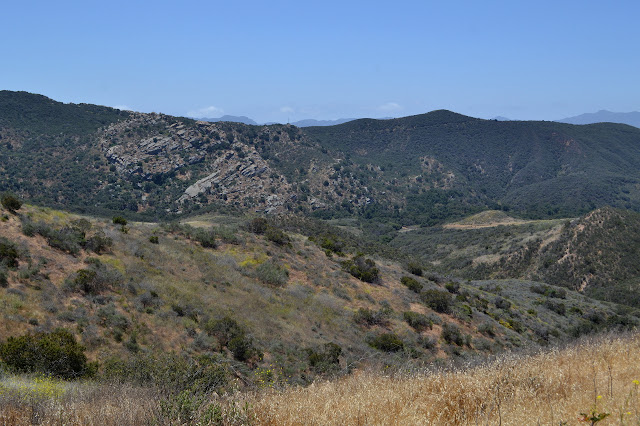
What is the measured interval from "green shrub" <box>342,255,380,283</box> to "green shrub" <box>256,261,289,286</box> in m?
5.26

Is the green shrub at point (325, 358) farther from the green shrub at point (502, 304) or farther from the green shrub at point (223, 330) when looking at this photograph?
the green shrub at point (502, 304)

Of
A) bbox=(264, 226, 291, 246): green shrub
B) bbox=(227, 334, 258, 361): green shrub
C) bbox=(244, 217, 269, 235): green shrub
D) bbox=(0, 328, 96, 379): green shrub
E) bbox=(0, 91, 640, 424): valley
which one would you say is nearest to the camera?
bbox=(0, 91, 640, 424): valley

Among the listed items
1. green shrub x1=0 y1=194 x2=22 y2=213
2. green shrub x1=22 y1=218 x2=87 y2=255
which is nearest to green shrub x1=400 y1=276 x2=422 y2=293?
green shrub x1=22 y1=218 x2=87 y2=255

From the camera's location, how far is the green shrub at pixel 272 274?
2133 cm

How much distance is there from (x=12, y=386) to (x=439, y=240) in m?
72.5

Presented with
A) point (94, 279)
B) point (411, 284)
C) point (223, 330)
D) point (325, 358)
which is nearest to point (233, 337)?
point (223, 330)

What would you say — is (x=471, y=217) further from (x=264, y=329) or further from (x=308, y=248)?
(x=264, y=329)

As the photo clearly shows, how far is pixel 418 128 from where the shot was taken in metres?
154

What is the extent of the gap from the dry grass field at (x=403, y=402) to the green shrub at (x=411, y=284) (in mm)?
20839

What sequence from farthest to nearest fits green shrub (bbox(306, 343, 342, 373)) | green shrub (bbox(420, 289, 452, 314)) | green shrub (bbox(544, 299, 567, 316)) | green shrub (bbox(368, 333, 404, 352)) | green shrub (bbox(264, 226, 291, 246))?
green shrub (bbox(544, 299, 567, 316)), green shrub (bbox(264, 226, 291, 246)), green shrub (bbox(420, 289, 452, 314)), green shrub (bbox(368, 333, 404, 352)), green shrub (bbox(306, 343, 342, 373))

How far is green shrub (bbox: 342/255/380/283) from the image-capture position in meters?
25.6

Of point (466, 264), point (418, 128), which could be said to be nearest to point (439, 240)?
point (466, 264)

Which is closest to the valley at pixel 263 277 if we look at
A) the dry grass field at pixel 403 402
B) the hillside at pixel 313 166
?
the dry grass field at pixel 403 402

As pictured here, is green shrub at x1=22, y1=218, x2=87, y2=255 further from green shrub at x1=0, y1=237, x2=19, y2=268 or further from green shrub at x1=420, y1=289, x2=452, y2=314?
green shrub at x1=420, y1=289, x2=452, y2=314
